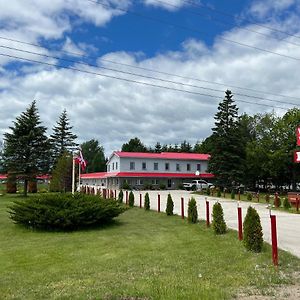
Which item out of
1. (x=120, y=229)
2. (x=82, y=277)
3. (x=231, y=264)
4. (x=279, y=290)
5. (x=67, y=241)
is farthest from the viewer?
(x=120, y=229)

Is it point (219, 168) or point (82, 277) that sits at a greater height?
point (219, 168)

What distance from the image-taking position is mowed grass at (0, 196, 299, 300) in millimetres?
6852

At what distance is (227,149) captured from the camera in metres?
55.4

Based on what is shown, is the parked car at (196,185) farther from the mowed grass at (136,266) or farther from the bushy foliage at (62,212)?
the mowed grass at (136,266)

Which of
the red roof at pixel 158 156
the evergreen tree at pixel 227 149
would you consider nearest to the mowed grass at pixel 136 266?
the evergreen tree at pixel 227 149

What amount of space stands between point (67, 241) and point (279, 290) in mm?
8314

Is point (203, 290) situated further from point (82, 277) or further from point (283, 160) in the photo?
point (283, 160)

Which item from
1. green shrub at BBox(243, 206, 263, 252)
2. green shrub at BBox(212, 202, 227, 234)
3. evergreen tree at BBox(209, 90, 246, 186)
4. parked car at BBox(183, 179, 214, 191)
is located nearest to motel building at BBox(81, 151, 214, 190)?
parked car at BBox(183, 179, 214, 191)

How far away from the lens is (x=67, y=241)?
1366 centimetres

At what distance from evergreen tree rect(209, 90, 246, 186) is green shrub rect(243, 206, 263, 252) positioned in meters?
44.6

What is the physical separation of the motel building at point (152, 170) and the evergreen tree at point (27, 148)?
18.0m

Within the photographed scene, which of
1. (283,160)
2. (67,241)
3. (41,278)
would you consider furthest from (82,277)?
(283,160)

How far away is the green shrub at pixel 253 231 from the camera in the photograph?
10.0 meters

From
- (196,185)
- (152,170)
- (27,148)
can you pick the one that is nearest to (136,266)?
(27,148)
